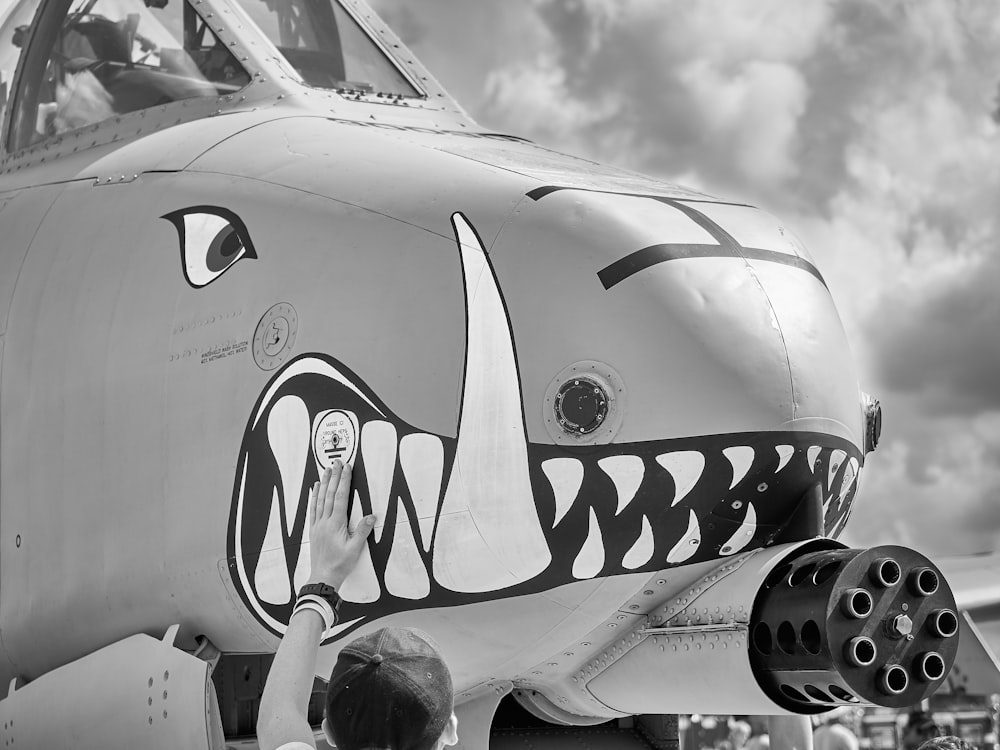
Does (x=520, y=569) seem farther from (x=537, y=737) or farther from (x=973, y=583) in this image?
(x=973, y=583)

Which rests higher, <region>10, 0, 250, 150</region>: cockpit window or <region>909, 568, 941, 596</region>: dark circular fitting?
<region>10, 0, 250, 150</region>: cockpit window

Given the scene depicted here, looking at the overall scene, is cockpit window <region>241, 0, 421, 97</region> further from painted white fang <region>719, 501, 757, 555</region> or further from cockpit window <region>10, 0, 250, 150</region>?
painted white fang <region>719, 501, 757, 555</region>

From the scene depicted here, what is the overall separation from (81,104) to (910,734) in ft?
24.3

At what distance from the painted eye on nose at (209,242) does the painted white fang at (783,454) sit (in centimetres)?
206

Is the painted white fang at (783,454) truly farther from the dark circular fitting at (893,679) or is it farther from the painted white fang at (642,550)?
the dark circular fitting at (893,679)

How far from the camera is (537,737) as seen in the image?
4.98m

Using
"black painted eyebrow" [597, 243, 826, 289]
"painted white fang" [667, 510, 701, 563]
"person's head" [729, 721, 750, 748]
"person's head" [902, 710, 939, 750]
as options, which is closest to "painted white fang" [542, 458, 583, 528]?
"painted white fang" [667, 510, 701, 563]

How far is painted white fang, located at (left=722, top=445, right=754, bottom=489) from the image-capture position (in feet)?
12.8

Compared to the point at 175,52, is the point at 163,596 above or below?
below

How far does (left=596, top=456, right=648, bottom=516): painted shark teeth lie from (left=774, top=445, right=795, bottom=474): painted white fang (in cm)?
42

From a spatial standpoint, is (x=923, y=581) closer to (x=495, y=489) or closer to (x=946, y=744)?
(x=946, y=744)

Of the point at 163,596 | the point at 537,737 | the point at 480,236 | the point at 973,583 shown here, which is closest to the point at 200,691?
the point at 163,596

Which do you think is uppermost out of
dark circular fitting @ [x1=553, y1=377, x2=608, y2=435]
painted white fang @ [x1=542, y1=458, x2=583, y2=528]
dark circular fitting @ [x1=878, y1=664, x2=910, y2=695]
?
dark circular fitting @ [x1=553, y1=377, x2=608, y2=435]

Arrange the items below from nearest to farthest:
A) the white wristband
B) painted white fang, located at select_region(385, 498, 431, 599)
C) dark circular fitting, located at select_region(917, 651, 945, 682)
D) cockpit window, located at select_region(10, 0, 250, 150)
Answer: the white wristband
dark circular fitting, located at select_region(917, 651, 945, 682)
painted white fang, located at select_region(385, 498, 431, 599)
cockpit window, located at select_region(10, 0, 250, 150)
